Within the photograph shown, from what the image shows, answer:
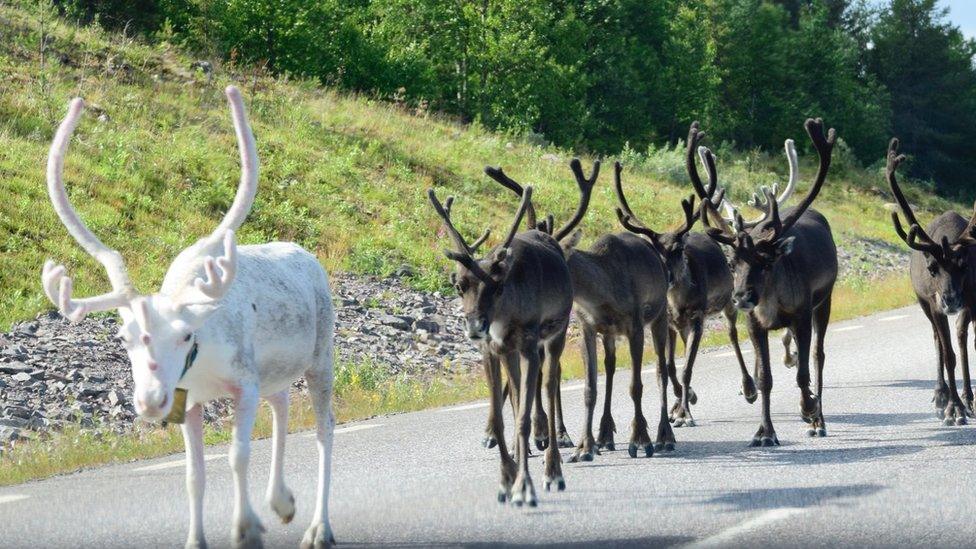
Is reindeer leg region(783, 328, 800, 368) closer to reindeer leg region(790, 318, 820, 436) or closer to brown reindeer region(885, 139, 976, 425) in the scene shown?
brown reindeer region(885, 139, 976, 425)

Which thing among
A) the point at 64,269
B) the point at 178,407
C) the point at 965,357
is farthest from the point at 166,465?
the point at 965,357

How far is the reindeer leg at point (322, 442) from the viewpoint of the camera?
740 centimetres

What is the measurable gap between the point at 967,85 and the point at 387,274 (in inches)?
2565

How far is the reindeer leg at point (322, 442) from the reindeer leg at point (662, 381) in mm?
3808

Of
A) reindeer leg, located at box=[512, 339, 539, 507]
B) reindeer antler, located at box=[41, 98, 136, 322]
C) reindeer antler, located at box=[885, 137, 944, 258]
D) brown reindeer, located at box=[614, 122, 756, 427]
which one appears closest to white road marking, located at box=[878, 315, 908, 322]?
brown reindeer, located at box=[614, 122, 756, 427]

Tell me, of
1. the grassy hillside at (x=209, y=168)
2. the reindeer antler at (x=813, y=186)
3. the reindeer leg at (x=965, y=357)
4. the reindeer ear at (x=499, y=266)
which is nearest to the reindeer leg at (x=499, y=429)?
the reindeer ear at (x=499, y=266)

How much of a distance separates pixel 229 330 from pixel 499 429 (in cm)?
264

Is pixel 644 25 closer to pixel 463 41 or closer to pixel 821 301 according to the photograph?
pixel 463 41

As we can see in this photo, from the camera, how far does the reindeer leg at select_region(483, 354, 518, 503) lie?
8.93 metres

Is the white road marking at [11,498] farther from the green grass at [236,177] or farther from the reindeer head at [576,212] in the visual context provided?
the reindeer head at [576,212]

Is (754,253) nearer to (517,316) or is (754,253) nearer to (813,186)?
(813,186)

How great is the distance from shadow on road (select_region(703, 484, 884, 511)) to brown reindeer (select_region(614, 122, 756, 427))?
309 cm

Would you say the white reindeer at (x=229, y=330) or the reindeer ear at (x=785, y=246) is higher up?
the reindeer ear at (x=785, y=246)

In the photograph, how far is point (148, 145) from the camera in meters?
27.4
